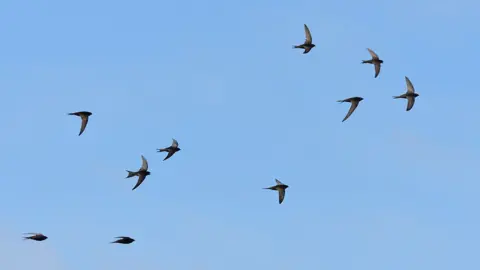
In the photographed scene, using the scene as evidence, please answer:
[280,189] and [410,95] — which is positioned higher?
[410,95]

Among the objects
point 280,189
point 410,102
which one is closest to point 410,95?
point 410,102

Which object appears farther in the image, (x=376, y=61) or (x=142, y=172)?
(x=376, y=61)

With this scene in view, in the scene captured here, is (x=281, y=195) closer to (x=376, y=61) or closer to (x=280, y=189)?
(x=280, y=189)

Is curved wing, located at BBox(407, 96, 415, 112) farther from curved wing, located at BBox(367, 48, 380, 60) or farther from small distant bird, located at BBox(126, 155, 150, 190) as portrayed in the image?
small distant bird, located at BBox(126, 155, 150, 190)

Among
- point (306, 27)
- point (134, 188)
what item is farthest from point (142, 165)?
point (306, 27)

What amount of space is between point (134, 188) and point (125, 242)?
31.3 feet

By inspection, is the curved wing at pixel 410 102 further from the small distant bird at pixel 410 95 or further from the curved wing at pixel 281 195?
the curved wing at pixel 281 195

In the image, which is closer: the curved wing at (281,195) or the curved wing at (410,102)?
the curved wing at (281,195)

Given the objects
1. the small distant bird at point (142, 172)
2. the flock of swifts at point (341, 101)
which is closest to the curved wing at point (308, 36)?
the flock of swifts at point (341, 101)

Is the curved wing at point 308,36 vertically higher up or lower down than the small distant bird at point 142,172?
higher up

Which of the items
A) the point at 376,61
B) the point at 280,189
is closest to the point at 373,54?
the point at 376,61

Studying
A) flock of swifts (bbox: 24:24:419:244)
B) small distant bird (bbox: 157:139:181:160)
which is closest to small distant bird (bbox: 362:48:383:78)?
flock of swifts (bbox: 24:24:419:244)

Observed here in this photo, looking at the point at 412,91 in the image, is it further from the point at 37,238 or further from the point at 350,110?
the point at 37,238

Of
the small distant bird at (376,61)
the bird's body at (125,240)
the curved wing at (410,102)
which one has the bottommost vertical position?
the bird's body at (125,240)
